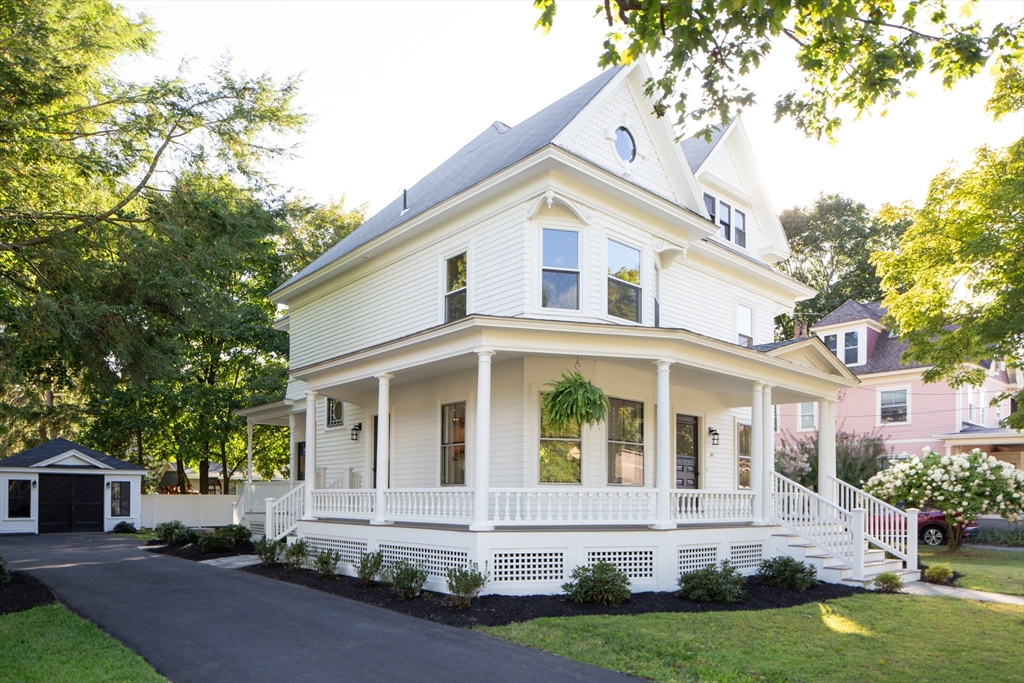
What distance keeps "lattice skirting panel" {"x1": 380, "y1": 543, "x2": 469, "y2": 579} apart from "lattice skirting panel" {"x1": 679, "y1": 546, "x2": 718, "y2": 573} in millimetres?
3447

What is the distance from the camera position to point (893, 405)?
3234 cm

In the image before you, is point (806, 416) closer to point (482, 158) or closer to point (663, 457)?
point (482, 158)

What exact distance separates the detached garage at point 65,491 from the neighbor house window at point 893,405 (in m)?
28.2

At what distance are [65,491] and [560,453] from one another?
21.7 meters

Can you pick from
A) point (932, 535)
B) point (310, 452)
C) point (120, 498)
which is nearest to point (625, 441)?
point (310, 452)

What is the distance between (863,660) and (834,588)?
5.09 metres

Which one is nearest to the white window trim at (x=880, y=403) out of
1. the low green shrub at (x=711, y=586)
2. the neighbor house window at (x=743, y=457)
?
the neighbor house window at (x=743, y=457)

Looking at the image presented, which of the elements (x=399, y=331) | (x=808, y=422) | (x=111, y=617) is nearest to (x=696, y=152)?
(x=399, y=331)

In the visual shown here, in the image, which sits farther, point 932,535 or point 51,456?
point 51,456

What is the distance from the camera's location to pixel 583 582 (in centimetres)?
1133

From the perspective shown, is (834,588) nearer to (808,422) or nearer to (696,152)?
(696,152)

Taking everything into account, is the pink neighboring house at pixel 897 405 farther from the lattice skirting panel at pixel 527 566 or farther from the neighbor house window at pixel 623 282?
→ the lattice skirting panel at pixel 527 566

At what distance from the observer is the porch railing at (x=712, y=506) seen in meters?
13.6

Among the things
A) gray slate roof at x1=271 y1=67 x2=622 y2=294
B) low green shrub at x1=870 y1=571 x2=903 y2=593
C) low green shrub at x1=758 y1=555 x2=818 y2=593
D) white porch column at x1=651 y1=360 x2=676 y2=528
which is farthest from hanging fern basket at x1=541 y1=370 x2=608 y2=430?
low green shrub at x1=870 y1=571 x2=903 y2=593
